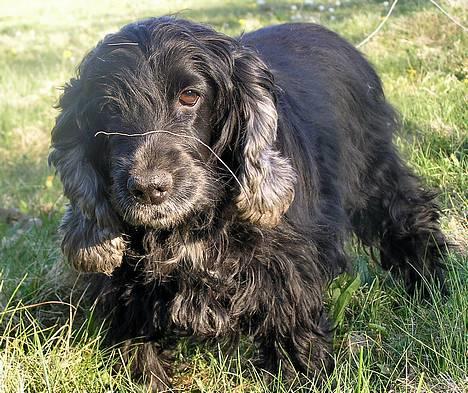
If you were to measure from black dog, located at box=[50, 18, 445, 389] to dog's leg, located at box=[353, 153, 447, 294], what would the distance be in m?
0.55

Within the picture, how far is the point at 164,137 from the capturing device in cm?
244

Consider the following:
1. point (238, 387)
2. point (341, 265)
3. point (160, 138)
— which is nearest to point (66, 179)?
point (160, 138)

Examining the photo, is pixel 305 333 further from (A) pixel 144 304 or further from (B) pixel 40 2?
(B) pixel 40 2

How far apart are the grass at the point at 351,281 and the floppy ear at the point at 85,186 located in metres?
0.45

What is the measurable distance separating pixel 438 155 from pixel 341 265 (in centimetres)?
183

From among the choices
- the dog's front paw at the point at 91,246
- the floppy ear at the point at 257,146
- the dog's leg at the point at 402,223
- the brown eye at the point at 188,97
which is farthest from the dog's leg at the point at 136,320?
the dog's leg at the point at 402,223

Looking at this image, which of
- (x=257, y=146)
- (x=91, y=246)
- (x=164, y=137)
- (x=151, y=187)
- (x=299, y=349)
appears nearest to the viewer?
(x=151, y=187)

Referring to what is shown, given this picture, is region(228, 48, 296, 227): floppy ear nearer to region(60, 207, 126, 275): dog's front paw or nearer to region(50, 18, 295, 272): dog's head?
region(50, 18, 295, 272): dog's head

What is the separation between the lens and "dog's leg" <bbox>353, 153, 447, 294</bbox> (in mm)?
Answer: 3803

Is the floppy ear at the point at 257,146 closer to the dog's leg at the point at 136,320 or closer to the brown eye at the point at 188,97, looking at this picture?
the brown eye at the point at 188,97

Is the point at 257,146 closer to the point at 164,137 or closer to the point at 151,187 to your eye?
the point at 164,137

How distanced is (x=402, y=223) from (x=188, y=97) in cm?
176

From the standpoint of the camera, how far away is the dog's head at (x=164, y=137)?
2.42 metres

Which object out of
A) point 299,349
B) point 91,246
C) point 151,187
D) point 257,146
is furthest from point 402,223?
point 151,187
